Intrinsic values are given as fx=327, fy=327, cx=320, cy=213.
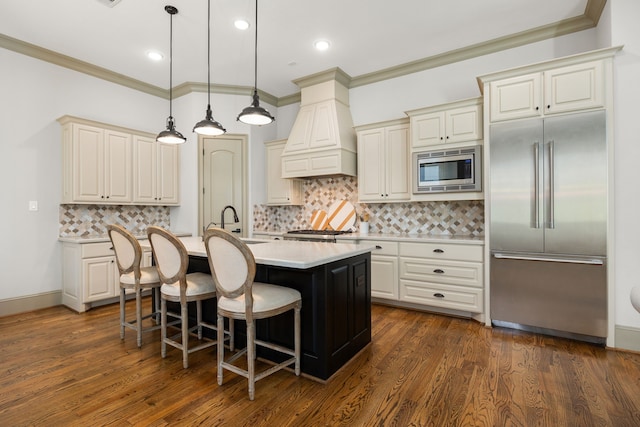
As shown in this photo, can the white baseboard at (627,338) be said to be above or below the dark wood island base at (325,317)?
below

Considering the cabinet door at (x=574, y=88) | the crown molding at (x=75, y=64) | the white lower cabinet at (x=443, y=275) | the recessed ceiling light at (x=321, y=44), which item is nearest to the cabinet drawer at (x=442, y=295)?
the white lower cabinet at (x=443, y=275)

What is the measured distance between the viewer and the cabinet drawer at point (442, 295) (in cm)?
333

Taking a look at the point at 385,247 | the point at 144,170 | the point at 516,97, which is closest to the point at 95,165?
the point at 144,170

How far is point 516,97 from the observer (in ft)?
10.0

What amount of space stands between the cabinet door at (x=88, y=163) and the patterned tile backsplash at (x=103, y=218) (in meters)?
0.36

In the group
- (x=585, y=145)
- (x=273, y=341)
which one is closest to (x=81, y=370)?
(x=273, y=341)

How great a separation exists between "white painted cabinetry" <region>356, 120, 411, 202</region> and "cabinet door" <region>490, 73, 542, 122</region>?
1085 millimetres

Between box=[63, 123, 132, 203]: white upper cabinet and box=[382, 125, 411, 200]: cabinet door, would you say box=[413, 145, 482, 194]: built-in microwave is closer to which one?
box=[382, 125, 411, 200]: cabinet door

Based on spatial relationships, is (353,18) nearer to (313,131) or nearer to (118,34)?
(313,131)

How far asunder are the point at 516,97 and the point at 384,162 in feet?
5.18

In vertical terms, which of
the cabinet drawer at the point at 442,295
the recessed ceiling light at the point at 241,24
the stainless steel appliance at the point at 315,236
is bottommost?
the cabinet drawer at the point at 442,295

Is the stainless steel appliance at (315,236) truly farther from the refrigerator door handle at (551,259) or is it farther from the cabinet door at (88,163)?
the cabinet door at (88,163)

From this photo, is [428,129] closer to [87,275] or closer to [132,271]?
[132,271]

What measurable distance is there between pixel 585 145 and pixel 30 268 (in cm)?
583
